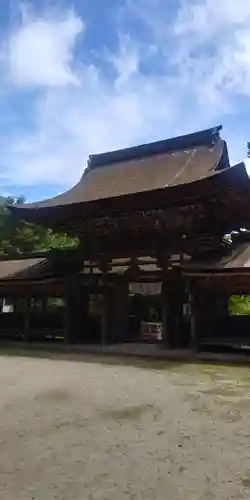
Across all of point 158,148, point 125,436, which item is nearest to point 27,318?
point 158,148

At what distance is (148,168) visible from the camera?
53.5ft

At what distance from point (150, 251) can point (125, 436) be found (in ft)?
30.4

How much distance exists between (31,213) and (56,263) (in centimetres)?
181

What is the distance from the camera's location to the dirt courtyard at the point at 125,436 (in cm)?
386

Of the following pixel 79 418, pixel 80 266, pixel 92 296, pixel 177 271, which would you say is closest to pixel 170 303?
pixel 177 271

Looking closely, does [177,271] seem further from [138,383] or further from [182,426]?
[182,426]

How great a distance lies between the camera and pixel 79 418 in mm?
6164

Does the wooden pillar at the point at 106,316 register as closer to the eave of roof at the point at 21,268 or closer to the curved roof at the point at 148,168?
the eave of roof at the point at 21,268

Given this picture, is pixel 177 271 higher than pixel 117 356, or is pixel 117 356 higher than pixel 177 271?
pixel 177 271

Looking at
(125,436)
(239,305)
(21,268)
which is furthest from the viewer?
(239,305)

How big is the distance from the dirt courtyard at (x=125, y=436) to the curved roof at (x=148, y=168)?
→ 6.64 m

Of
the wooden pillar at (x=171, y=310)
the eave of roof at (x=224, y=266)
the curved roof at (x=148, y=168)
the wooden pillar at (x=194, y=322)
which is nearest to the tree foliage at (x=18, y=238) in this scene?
the curved roof at (x=148, y=168)

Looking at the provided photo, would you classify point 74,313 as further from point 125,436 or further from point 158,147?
point 125,436

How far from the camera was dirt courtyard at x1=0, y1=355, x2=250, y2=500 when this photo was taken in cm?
386
